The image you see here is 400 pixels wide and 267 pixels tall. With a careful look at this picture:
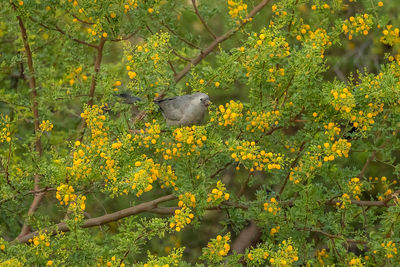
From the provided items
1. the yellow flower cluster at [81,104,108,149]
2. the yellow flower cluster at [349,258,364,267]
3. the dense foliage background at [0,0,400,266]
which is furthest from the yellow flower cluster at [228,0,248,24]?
the yellow flower cluster at [349,258,364,267]

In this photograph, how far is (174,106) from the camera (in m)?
4.01

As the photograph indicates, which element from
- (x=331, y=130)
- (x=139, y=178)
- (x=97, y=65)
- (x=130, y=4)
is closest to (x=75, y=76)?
(x=97, y=65)

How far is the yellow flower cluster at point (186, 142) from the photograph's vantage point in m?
3.52

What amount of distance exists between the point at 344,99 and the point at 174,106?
1.29 meters

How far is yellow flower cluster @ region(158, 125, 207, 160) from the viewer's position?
3.52 metres

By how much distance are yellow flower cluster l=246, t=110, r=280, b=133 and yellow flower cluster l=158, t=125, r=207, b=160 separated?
41 centimetres

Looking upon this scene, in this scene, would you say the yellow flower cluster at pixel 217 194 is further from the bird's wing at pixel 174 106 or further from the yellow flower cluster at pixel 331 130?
the yellow flower cluster at pixel 331 130

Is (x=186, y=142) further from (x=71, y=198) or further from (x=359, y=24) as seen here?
(x=359, y=24)

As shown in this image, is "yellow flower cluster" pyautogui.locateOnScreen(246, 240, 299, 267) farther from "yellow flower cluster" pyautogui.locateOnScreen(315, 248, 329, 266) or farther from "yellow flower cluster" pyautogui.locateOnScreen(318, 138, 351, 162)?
"yellow flower cluster" pyautogui.locateOnScreen(315, 248, 329, 266)

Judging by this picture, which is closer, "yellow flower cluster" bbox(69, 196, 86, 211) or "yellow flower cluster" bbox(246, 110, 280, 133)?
"yellow flower cluster" bbox(69, 196, 86, 211)

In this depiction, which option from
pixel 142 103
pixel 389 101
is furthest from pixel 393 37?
pixel 142 103

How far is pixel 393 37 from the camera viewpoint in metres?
4.27

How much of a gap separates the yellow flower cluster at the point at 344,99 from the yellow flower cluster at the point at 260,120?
1.52ft

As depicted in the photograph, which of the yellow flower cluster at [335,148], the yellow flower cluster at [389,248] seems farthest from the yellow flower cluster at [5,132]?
the yellow flower cluster at [389,248]
